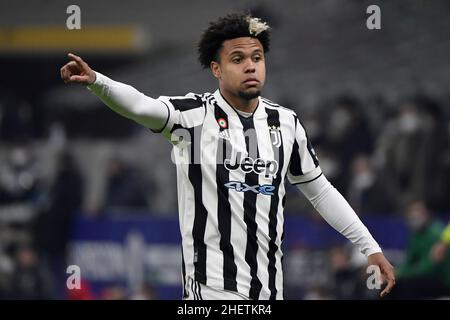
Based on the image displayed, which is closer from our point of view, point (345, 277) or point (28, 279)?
point (345, 277)

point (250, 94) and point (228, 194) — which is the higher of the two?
point (250, 94)

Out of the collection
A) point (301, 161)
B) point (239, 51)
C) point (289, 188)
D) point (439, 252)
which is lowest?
point (439, 252)

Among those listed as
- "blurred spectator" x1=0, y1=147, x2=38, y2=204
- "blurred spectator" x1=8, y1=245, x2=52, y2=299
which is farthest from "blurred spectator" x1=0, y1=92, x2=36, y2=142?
"blurred spectator" x1=8, y1=245, x2=52, y2=299

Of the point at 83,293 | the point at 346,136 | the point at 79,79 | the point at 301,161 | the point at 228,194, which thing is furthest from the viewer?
the point at 346,136

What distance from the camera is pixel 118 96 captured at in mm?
5555

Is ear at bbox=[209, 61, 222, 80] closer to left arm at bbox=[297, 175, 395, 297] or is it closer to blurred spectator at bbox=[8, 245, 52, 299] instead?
left arm at bbox=[297, 175, 395, 297]

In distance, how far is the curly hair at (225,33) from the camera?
6.05 meters

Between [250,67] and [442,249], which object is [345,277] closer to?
[442,249]

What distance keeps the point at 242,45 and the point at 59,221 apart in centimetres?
1046

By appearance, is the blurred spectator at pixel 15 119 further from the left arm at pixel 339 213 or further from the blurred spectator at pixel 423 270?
the left arm at pixel 339 213

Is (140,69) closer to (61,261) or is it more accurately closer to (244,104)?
(61,261)

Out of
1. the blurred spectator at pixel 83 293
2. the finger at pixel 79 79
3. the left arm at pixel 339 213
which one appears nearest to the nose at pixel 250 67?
the left arm at pixel 339 213

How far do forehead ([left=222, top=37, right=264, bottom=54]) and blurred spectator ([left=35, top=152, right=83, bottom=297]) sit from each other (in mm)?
10158

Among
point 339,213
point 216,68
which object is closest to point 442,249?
point 339,213
